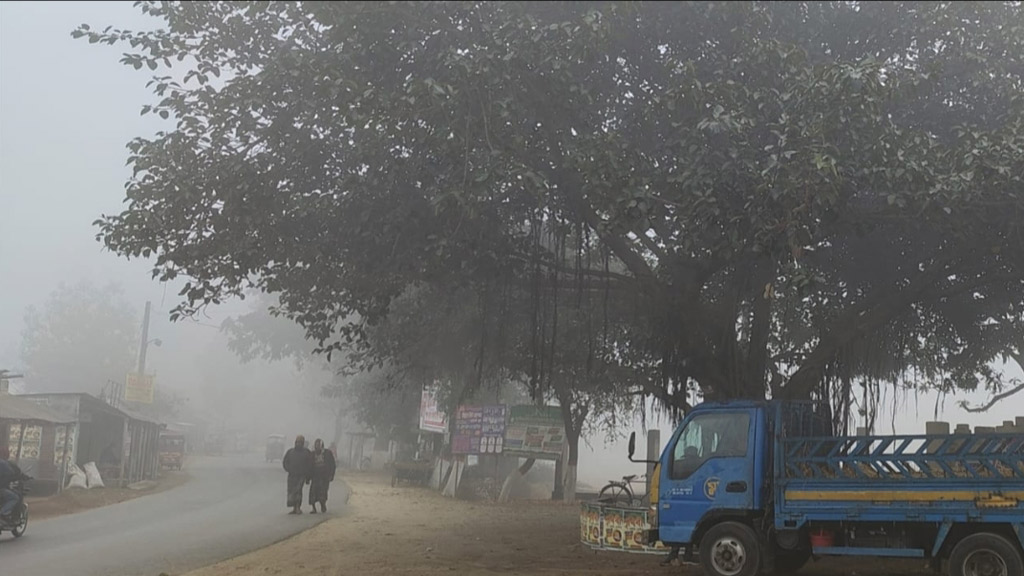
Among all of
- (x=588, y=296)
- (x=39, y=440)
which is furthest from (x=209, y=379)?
(x=588, y=296)

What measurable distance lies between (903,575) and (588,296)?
6230 mm

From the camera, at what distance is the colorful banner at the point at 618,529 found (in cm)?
1155

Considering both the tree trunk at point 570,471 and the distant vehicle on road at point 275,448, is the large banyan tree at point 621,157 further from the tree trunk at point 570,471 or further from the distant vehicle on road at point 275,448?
the distant vehicle on road at point 275,448

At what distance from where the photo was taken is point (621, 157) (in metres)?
10.2

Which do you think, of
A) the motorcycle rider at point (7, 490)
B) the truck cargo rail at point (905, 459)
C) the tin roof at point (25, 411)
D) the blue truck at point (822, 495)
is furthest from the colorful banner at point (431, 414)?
the truck cargo rail at point (905, 459)

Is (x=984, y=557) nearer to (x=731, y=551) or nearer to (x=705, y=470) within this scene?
(x=731, y=551)

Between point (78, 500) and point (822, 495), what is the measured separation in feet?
61.9

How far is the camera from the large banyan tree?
9430mm

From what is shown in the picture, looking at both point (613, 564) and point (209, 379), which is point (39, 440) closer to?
point (613, 564)

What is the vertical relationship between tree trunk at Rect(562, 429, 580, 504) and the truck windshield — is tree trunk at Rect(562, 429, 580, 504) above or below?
below

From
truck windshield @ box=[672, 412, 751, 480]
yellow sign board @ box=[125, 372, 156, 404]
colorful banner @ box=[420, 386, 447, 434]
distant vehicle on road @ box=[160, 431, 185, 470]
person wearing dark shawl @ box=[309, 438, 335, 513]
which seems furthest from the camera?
distant vehicle on road @ box=[160, 431, 185, 470]

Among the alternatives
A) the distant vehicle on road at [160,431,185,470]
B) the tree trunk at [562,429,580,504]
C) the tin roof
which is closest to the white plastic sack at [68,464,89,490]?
the tin roof

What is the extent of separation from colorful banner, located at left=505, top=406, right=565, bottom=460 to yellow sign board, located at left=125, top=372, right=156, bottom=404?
55.0 ft

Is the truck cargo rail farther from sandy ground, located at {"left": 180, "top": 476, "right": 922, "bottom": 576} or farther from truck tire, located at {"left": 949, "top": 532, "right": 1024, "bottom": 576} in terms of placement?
sandy ground, located at {"left": 180, "top": 476, "right": 922, "bottom": 576}
